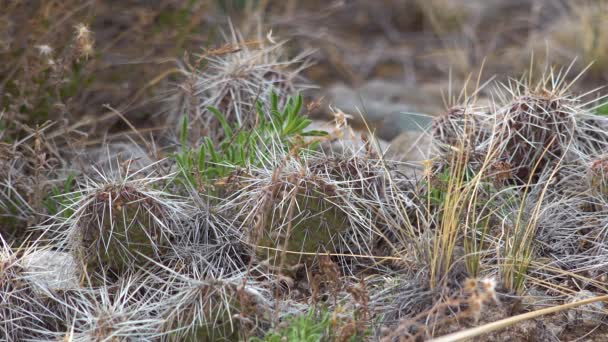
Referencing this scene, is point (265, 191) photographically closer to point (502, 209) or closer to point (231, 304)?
point (231, 304)

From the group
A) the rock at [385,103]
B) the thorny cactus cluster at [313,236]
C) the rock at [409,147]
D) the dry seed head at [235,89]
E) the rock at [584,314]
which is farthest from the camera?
the rock at [385,103]

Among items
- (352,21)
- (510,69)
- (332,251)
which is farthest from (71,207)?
(352,21)

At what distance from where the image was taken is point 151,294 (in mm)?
2711

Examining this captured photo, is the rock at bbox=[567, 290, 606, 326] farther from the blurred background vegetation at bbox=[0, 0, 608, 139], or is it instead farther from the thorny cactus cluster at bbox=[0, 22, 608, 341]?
the blurred background vegetation at bbox=[0, 0, 608, 139]

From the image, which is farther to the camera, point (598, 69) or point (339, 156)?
point (598, 69)

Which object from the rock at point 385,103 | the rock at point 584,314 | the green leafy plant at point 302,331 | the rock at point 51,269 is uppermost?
the rock at point 51,269

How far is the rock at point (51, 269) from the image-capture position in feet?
8.80

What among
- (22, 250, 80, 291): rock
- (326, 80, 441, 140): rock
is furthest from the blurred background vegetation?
(22, 250, 80, 291): rock

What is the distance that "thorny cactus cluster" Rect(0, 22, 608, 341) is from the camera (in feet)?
8.11

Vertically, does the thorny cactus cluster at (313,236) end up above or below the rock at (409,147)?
above

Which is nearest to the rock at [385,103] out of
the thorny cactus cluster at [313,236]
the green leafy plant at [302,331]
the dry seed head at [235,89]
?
the dry seed head at [235,89]

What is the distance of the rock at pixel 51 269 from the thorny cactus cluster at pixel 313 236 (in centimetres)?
2

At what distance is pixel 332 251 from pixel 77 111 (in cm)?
191

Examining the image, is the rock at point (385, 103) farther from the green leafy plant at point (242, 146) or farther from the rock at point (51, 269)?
the rock at point (51, 269)
